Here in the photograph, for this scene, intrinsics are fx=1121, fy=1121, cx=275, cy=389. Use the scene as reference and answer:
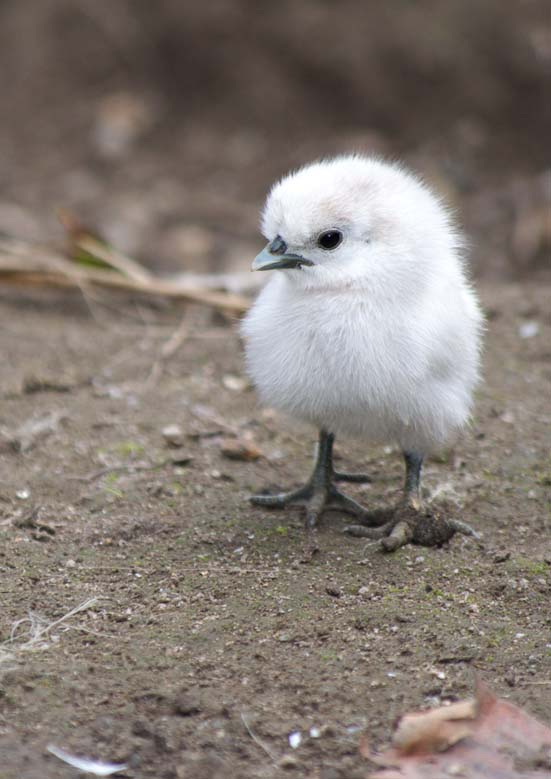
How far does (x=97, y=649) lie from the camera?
10.9 ft

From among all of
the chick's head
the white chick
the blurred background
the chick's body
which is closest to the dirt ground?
the white chick

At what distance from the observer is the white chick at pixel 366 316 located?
3.69 m

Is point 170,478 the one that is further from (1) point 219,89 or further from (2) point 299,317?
(1) point 219,89

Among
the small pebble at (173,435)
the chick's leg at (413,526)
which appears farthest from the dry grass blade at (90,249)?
the chick's leg at (413,526)

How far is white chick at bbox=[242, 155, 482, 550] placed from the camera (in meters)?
3.69

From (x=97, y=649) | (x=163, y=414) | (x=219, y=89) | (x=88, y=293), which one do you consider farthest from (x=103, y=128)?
(x=97, y=649)

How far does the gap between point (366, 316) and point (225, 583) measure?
100 cm

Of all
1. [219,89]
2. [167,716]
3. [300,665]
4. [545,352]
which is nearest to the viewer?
[167,716]

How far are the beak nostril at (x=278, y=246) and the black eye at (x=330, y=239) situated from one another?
12 cm

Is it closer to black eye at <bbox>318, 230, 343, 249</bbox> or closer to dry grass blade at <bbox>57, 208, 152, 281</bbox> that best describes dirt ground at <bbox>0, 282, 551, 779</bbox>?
dry grass blade at <bbox>57, 208, 152, 281</bbox>

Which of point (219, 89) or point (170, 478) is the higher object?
point (219, 89)

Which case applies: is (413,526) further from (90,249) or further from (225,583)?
(90,249)

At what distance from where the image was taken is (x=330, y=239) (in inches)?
147

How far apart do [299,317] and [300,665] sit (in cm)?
119
